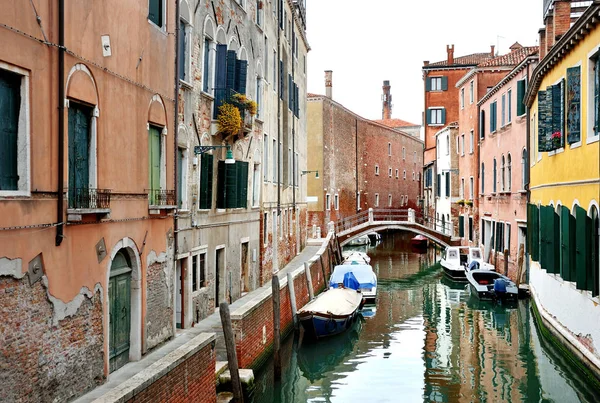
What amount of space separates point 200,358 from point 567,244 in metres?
6.54

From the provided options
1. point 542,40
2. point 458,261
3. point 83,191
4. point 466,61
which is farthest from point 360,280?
point 466,61

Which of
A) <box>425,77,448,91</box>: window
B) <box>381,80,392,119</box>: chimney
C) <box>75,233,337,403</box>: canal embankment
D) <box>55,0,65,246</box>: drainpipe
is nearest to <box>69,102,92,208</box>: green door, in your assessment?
<box>55,0,65,246</box>: drainpipe

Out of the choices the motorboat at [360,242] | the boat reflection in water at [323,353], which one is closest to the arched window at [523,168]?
the boat reflection in water at [323,353]

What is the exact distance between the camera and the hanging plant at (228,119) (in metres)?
12.3

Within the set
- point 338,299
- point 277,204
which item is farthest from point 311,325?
point 277,204

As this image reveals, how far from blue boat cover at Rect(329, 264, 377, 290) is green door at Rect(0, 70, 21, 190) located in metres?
13.2

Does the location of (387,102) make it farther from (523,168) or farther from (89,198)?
(89,198)

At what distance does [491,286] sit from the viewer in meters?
18.6

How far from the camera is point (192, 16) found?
1102cm

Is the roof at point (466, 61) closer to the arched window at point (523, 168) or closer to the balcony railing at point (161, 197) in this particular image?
the arched window at point (523, 168)

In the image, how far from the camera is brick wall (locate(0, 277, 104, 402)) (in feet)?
19.1

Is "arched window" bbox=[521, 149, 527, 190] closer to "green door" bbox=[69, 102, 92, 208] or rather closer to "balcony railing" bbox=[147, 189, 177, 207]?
"balcony railing" bbox=[147, 189, 177, 207]

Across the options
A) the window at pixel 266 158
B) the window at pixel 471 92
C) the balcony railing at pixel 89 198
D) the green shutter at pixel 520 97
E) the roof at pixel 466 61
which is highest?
the roof at pixel 466 61

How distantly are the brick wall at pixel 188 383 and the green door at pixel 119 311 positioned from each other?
1.44 metres
